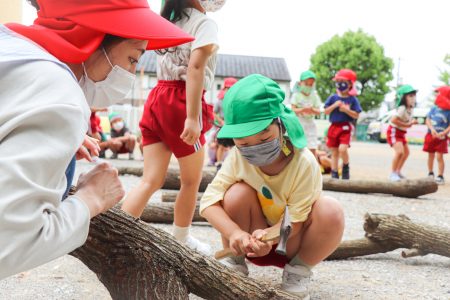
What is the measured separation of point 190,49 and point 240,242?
1.08 m

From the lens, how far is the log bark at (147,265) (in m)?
1.74

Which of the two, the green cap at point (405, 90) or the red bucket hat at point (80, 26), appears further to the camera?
the green cap at point (405, 90)

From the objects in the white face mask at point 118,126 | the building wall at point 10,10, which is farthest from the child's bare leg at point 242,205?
the white face mask at point 118,126

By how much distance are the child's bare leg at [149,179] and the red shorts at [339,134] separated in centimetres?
493

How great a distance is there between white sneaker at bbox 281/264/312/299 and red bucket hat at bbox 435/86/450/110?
6.88 meters

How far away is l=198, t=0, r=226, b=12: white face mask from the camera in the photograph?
8.70 feet

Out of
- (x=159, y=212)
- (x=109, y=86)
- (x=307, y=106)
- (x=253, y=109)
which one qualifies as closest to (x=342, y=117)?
(x=307, y=106)

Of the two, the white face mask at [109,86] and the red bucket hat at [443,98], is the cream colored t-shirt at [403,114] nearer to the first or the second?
the red bucket hat at [443,98]

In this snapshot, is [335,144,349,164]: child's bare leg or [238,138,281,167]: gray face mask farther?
[335,144,349,164]: child's bare leg

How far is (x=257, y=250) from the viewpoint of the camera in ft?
6.75

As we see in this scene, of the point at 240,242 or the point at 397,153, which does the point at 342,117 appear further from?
the point at 240,242

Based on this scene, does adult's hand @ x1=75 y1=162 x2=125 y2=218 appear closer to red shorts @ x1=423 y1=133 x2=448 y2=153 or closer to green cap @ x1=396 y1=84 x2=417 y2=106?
green cap @ x1=396 y1=84 x2=417 y2=106

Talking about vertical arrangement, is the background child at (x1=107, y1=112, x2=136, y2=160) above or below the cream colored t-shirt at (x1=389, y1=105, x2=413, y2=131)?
below

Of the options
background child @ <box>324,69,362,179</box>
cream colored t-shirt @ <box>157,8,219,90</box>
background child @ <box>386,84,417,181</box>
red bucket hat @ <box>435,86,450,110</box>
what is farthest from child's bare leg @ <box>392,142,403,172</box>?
cream colored t-shirt @ <box>157,8,219,90</box>
